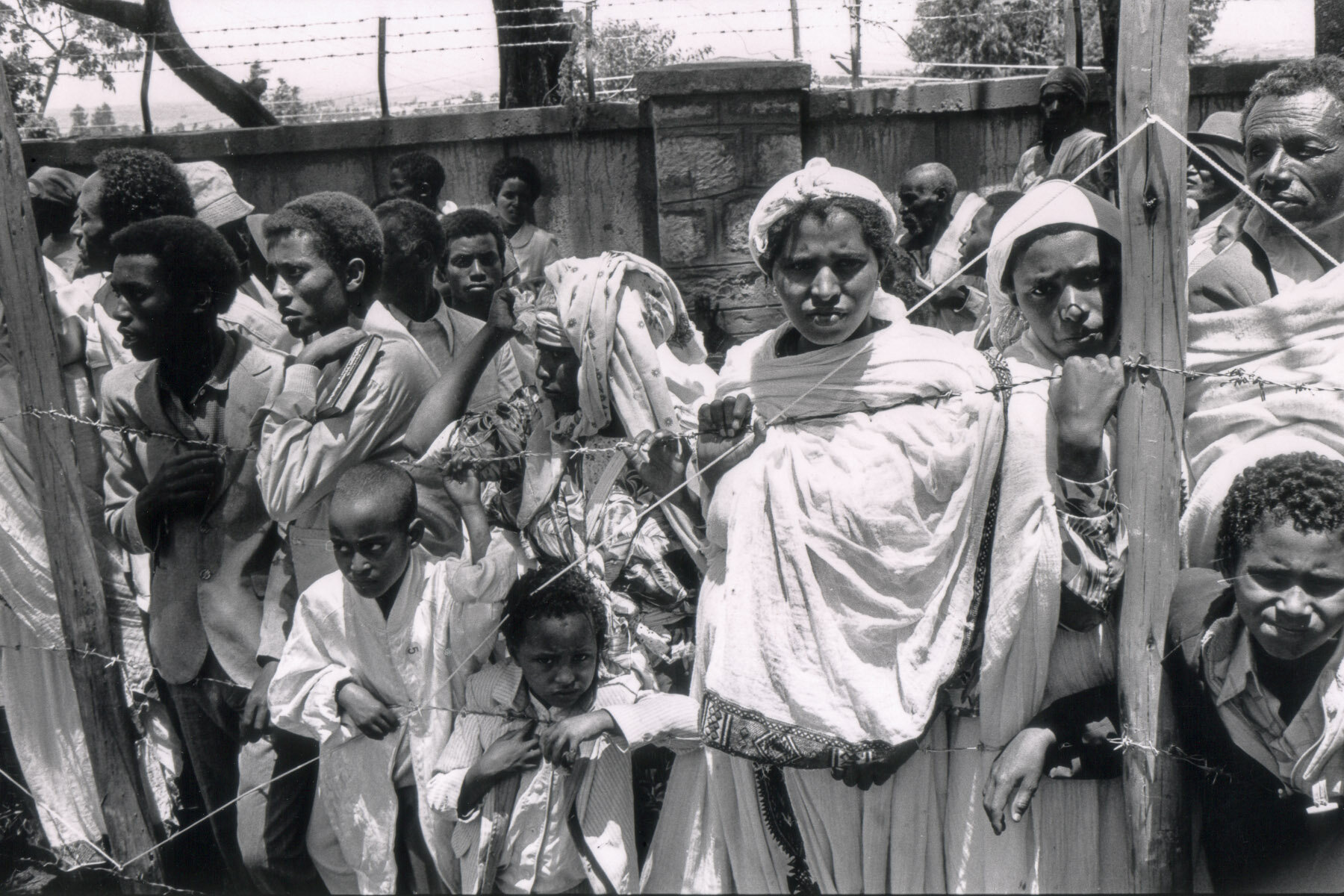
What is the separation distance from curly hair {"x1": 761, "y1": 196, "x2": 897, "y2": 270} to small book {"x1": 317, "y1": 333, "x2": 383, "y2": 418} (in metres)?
1.17

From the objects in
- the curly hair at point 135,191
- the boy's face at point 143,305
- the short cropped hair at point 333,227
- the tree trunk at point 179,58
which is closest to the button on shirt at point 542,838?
the short cropped hair at point 333,227

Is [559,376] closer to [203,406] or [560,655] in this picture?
[560,655]

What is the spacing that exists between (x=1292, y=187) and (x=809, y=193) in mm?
1189

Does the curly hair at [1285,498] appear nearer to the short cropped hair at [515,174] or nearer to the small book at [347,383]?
the small book at [347,383]

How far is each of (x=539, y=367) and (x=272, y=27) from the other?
5.30 metres

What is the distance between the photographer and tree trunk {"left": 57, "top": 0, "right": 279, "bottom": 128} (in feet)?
29.5

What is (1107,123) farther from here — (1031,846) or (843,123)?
(1031,846)

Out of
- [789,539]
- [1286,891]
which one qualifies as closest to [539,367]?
[789,539]

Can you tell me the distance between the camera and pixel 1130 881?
9.36ft

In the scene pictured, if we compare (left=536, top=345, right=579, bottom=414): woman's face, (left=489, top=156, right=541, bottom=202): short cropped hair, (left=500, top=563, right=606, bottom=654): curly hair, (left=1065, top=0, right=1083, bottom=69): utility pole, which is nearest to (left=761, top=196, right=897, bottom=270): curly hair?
(left=536, top=345, right=579, bottom=414): woman's face

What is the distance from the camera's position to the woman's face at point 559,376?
3340 mm

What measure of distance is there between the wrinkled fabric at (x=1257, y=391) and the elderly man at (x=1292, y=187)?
0.13 m

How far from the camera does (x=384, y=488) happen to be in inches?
129

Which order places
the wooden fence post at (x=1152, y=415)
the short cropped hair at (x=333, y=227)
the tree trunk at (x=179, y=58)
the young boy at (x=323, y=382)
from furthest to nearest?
1. the tree trunk at (x=179, y=58)
2. the short cropped hair at (x=333, y=227)
3. the young boy at (x=323, y=382)
4. the wooden fence post at (x=1152, y=415)
